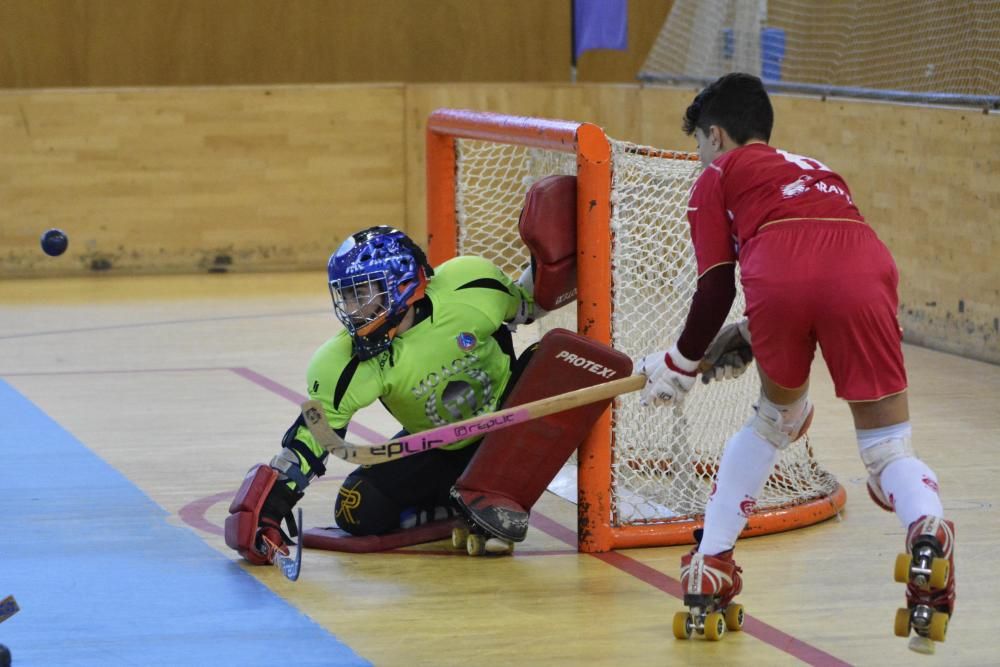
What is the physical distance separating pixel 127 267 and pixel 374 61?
2.37 meters

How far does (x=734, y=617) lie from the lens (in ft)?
11.3

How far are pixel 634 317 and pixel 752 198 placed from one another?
1.27m

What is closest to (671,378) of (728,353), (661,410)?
(728,353)

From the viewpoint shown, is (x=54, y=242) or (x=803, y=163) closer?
(x=803, y=163)

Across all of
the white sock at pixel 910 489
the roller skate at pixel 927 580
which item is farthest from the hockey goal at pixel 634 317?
the roller skate at pixel 927 580

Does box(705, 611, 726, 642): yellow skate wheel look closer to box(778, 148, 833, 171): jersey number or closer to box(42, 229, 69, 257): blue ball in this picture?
box(778, 148, 833, 171): jersey number

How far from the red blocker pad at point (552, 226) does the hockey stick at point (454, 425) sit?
40cm

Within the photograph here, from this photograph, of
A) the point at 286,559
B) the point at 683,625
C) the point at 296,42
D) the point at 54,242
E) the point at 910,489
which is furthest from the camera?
the point at 296,42

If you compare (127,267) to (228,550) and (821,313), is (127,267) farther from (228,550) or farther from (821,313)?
(821,313)

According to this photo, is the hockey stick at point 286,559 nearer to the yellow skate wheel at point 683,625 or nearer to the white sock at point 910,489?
the yellow skate wheel at point 683,625

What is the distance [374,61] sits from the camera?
36.3ft

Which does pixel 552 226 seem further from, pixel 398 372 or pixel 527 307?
pixel 398 372

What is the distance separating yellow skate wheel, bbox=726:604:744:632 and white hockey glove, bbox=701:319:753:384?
505 mm

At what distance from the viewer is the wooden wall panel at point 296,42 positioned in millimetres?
10430
